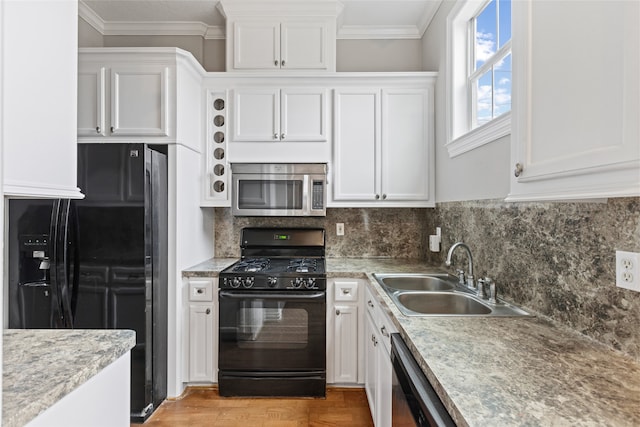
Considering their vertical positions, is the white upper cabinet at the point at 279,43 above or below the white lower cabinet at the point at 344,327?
above

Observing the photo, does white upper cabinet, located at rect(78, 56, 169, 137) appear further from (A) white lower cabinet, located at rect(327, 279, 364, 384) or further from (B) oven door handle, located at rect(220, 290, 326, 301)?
(A) white lower cabinet, located at rect(327, 279, 364, 384)

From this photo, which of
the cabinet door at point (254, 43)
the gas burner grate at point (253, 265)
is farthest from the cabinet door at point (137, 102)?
the gas burner grate at point (253, 265)

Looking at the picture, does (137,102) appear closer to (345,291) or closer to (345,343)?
(345,291)

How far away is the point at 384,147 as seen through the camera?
8.79 feet

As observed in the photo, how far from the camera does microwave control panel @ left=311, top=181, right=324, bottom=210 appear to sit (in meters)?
2.64

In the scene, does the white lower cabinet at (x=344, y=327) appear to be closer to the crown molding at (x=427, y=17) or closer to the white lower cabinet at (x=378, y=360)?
the white lower cabinet at (x=378, y=360)

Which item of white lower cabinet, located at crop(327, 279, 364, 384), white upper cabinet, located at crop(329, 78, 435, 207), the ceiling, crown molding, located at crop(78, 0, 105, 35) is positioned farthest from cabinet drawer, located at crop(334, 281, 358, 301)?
crown molding, located at crop(78, 0, 105, 35)

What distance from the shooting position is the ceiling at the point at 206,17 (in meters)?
2.66

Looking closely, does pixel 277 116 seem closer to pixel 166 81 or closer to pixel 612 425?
pixel 166 81

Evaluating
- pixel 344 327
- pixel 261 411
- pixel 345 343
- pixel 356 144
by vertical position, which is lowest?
pixel 261 411

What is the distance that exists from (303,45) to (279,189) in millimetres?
1129

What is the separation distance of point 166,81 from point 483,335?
7.58 feet

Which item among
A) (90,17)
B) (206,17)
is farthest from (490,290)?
(90,17)

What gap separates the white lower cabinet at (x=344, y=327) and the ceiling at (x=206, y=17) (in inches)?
82.4
